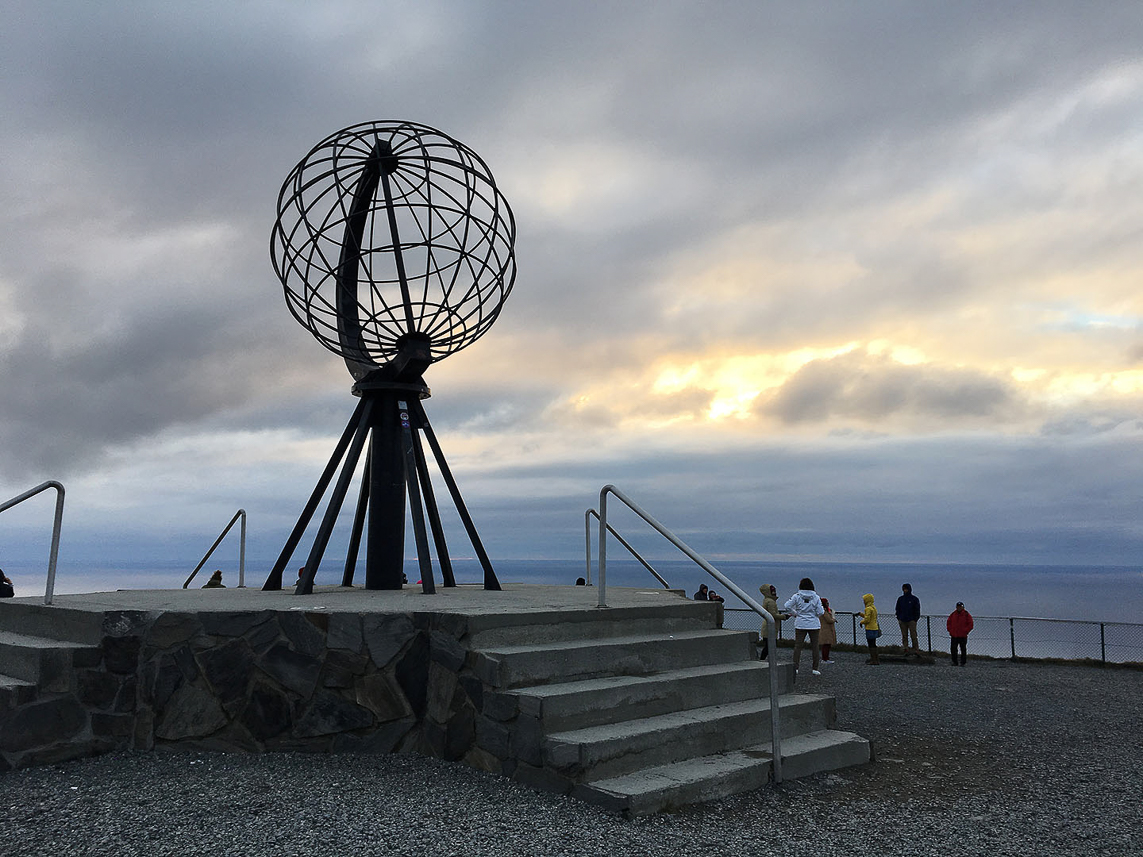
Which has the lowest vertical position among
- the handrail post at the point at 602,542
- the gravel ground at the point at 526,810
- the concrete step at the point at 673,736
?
the gravel ground at the point at 526,810

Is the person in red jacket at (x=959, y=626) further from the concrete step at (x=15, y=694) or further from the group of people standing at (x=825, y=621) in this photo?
the concrete step at (x=15, y=694)

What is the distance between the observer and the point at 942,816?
188 inches

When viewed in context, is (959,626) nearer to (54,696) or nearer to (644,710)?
(644,710)

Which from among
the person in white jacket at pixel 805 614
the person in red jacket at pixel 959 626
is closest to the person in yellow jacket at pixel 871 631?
the person in red jacket at pixel 959 626

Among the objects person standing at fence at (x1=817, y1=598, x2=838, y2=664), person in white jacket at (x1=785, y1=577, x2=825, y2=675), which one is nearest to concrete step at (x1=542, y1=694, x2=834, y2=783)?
person in white jacket at (x1=785, y1=577, x2=825, y2=675)

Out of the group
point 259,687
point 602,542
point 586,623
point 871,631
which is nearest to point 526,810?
A: point 586,623

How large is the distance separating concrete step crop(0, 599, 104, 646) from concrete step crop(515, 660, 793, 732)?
3203 mm

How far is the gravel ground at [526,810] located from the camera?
4.16m

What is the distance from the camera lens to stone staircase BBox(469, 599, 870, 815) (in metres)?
4.88

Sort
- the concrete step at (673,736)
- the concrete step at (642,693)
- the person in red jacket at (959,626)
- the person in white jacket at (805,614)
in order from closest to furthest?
the concrete step at (673,736)
the concrete step at (642,693)
the person in white jacket at (805,614)
the person in red jacket at (959,626)

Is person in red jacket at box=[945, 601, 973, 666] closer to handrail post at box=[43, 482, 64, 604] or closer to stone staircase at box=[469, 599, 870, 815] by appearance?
stone staircase at box=[469, 599, 870, 815]

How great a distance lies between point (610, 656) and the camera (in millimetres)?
5812

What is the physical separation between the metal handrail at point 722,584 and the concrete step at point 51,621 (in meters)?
3.62

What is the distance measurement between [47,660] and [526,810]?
3546 mm
